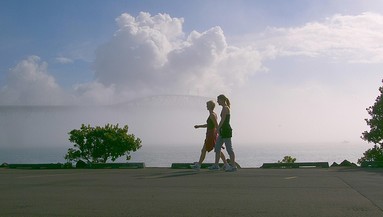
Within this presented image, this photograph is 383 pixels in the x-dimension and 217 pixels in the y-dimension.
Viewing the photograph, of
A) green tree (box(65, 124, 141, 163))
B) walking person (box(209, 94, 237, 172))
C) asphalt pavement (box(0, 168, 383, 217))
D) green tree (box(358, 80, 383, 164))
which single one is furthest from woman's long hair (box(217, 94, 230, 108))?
green tree (box(65, 124, 141, 163))

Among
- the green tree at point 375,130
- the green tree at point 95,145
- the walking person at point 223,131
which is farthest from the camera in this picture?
the green tree at point 95,145

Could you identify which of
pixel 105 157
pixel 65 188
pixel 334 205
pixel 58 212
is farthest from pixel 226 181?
pixel 105 157

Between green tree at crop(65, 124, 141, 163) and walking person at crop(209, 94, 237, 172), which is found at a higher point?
green tree at crop(65, 124, 141, 163)

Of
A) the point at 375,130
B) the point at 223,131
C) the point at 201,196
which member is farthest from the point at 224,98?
the point at 375,130

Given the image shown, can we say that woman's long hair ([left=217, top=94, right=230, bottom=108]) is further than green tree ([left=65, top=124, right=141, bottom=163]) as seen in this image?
No

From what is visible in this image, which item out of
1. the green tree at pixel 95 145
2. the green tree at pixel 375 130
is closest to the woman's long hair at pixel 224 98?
the green tree at pixel 375 130

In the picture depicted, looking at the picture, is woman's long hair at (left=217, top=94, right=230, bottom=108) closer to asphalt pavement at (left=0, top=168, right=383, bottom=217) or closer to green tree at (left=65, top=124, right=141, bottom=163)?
asphalt pavement at (left=0, top=168, right=383, bottom=217)

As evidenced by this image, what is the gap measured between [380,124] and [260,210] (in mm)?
33246

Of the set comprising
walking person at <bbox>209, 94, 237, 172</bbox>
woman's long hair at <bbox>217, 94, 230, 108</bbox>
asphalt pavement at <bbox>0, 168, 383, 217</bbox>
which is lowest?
asphalt pavement at <bbox>0, 168, 383, 217</bbox>

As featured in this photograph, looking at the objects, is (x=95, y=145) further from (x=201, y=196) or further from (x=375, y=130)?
(x=201, y=196)

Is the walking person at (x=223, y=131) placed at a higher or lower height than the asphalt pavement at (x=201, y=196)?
higher

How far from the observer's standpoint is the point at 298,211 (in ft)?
23.1

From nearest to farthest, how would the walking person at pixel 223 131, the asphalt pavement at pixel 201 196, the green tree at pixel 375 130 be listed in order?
the asphalt pavement at pixel 201 196, the walking person at pixel 223 131, the green tree at pixel 375 130

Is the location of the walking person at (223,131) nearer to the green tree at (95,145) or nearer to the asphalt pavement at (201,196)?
the asphalt pavement at (201,196)
